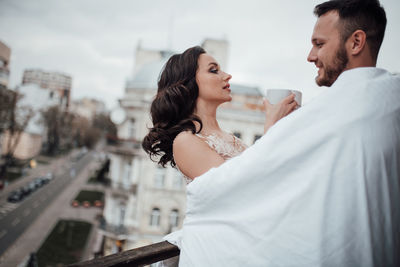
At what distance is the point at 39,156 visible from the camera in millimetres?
46188

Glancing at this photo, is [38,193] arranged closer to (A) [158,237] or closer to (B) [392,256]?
(A) [158,237]

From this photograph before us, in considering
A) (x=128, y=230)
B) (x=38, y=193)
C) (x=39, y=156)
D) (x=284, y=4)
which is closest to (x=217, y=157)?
(x=284, y=4)

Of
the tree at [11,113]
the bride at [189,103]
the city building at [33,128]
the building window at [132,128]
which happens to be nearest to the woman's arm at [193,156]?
the bride at [189,103]

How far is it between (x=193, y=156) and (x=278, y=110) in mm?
454

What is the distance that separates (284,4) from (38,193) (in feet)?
103

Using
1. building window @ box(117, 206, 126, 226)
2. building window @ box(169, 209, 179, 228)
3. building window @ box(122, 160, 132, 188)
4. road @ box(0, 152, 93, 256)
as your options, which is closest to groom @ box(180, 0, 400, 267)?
building window @ box(169, 209, 179, 228)

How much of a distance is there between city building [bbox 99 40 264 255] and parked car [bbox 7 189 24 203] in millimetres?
14956

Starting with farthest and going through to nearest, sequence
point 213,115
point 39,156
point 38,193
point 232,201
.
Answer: point 39,156 → point 38,193 → point 213,115 → point 232,201

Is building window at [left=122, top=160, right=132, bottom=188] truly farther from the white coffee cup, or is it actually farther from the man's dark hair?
the man's dark hair

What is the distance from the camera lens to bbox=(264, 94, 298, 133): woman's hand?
1.25m

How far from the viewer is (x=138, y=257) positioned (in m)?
1.36

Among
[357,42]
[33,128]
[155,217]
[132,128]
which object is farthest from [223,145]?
[33,128]

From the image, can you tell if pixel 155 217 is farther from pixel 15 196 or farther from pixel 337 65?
pixel 15 196

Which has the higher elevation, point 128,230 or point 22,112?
point 22,112
